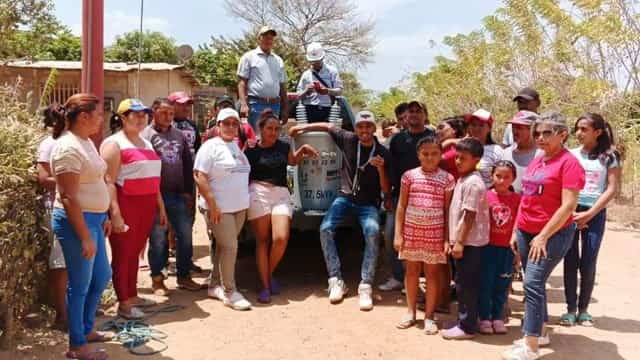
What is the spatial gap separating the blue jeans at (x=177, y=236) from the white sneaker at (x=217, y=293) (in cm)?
37

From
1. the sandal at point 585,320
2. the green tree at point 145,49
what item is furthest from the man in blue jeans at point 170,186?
the green tree at point 145,49

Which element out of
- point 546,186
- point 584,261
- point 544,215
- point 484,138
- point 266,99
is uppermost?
point 266,99

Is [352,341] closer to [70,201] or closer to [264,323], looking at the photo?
[264,323]

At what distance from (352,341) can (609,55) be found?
8556 millimetres

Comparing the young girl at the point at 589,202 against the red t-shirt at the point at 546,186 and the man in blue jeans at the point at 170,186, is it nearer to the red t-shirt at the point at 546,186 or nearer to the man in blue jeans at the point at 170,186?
the red t-shirt at the point at 546,186

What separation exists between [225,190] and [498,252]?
235cm

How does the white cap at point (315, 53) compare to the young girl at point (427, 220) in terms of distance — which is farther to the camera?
the white cap at point (315, 53)

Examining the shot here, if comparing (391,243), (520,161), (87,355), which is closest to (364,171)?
(391,243)

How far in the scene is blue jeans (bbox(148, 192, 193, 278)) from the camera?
558 centimetres

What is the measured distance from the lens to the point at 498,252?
4.81 meters

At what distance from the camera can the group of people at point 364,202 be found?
158 inches

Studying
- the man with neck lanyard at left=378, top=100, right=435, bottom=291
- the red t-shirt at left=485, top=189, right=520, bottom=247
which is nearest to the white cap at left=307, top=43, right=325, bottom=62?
the man with neck lanyard at left=378, top=100, right=435, bottom=291

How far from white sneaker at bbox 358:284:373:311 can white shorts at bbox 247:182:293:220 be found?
95 centimetres

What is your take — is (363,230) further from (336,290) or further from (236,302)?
(236,302)
